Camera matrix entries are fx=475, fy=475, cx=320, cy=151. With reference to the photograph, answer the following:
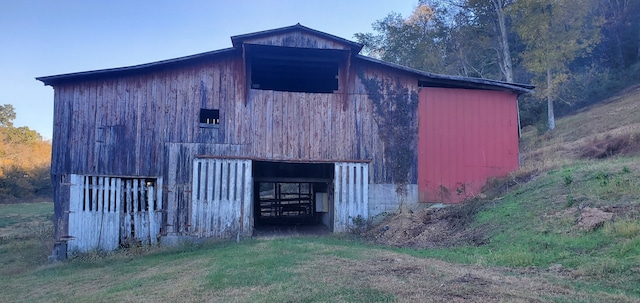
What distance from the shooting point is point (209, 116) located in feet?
58.6

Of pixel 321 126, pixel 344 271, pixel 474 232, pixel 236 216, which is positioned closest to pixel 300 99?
pixel 321 126

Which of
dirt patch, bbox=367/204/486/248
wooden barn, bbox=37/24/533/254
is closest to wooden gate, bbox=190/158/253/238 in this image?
wooden barn, bbox=37/24/533/254

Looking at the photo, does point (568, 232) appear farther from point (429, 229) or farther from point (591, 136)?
point (591, 136)

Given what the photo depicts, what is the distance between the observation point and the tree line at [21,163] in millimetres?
56000

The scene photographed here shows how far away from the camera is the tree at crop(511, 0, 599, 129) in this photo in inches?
1266

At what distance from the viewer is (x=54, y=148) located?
16547mm

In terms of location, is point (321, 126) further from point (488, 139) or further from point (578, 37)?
point (578, 37)

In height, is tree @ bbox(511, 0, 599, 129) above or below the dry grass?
above

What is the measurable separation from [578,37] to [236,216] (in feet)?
90.4

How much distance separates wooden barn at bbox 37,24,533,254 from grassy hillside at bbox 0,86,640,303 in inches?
47.3

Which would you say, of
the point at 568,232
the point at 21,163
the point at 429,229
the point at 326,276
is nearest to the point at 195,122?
the point at 429,229

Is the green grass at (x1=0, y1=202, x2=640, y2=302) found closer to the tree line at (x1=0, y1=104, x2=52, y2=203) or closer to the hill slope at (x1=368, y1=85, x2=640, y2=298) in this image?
the hill slope at (x1=368, y1=85, x2=640, y2=298)

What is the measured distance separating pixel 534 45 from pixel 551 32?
1369 millimetres

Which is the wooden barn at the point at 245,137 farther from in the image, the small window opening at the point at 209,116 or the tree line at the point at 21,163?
the tree line at the point at 21,163
